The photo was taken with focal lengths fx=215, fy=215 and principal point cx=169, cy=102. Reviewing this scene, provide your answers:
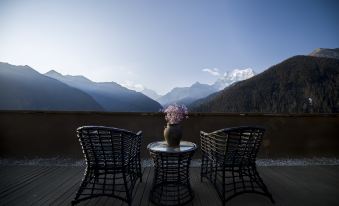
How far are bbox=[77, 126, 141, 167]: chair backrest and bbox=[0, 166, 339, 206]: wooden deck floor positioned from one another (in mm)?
506

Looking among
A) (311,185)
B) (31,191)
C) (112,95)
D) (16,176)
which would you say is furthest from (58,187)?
(112,95)

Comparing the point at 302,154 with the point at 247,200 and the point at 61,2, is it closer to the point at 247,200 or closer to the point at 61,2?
the point at 247,200

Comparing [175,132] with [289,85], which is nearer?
[175,132]

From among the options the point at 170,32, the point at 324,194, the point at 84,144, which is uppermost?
the point at 170,32

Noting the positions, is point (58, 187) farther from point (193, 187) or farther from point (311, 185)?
point (311, 185)

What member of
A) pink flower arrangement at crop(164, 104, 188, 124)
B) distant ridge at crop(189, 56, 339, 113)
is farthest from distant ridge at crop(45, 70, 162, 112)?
pink flower arrangement at crop(164, 104, 188, 124)

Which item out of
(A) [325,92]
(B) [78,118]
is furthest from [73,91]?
(B) [78,118]

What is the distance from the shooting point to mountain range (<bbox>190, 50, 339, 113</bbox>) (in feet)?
132

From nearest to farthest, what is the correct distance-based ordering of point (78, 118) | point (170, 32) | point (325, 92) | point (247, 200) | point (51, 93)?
point (247, 200) < point (78, 118) < point (170, 32) < point (325, 92) < point (51, 93)

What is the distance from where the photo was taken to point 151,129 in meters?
4.92

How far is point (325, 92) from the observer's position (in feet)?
133

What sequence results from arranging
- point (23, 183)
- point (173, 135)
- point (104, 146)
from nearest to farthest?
point (104, 146) < point (173, 135) < point (23, 183)

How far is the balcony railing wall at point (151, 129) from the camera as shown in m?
4.77

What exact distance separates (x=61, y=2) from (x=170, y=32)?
3734 mm
